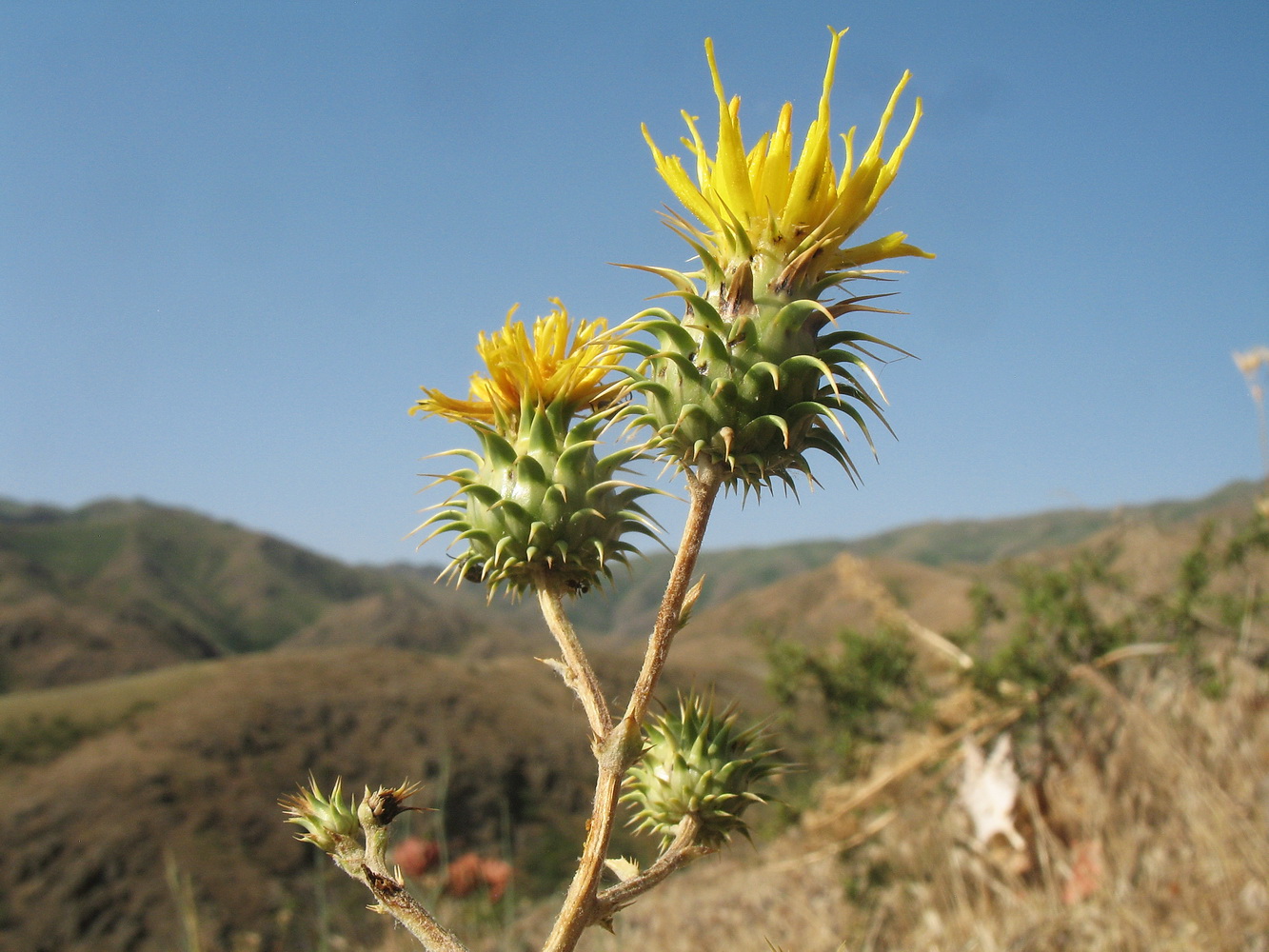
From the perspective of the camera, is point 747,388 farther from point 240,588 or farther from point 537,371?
point 240,588

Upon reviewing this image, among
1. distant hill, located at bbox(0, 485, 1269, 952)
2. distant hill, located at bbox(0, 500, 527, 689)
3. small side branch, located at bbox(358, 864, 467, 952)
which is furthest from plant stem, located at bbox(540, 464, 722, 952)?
distant hill, located at bbox(0, 500, 527, 689)

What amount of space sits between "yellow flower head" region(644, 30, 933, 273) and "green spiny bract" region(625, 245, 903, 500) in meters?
0.06

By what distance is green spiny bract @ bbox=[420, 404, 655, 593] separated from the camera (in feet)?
7.63

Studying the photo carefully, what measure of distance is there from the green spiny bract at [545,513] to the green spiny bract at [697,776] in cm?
44

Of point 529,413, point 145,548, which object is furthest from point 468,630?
point 529,413

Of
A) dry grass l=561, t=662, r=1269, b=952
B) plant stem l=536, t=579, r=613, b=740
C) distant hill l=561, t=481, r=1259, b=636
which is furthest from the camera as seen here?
distant hill l=561, t=481, r=1259, b=636

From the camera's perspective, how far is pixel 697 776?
2.15 metres

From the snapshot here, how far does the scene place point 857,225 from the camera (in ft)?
6.75

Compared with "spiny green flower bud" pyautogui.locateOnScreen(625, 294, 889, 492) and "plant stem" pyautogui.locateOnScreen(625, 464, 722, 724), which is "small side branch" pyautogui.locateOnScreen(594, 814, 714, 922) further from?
"spiny green flower bud" pyautogui.locateOnScreen(625, 294, 889, 492)

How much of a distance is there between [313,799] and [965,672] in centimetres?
698

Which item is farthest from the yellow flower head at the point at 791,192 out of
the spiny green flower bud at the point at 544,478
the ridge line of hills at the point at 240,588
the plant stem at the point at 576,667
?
the ridge line of hills at the point at 240,588

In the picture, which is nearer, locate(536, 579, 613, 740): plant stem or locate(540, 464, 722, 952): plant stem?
locate(540, 464, 722, 952): plant stem

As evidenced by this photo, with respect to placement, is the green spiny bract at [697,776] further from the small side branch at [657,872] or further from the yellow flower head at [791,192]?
the yellow flower head at [791,192]

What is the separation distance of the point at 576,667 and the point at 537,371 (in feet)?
3.03
